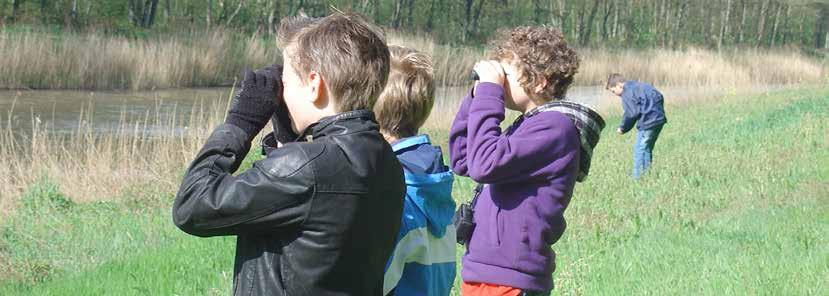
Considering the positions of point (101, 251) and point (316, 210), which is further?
point (101, 251)

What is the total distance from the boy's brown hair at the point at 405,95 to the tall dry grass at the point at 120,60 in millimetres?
17570

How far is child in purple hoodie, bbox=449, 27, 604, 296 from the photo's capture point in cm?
346

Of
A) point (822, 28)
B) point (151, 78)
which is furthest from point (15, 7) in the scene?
point (822, 28)

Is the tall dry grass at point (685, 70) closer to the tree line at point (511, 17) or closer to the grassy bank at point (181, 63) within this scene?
the grassy bank at point (181, 63)

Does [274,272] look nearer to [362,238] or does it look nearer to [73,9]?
[362,238]

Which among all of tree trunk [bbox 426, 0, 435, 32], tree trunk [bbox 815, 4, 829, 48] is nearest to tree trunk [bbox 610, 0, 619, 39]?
tree trunk [bbox 426, 0, 435, 32]

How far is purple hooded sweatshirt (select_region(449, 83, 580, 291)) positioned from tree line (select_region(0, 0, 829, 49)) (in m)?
23.8

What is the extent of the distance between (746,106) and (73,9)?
67.2ft

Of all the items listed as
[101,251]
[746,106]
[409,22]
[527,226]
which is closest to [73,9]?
[746,106]

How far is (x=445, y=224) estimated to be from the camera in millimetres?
2891

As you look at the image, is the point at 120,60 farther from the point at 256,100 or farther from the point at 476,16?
the point at 476,16

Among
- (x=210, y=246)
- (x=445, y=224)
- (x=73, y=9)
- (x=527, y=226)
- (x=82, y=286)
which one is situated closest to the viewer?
(x=445, y=224)

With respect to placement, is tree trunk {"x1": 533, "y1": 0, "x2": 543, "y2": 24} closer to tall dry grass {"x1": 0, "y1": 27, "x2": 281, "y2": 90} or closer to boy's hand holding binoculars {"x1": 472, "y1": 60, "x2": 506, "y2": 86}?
tall dry grass {"x1": 0, "y1": 27, "x2": 281, "y2": 90}

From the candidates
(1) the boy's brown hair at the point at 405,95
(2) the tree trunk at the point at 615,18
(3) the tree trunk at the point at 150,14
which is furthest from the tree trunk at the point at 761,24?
(1) the boy's brown hair at the point at 405,95
